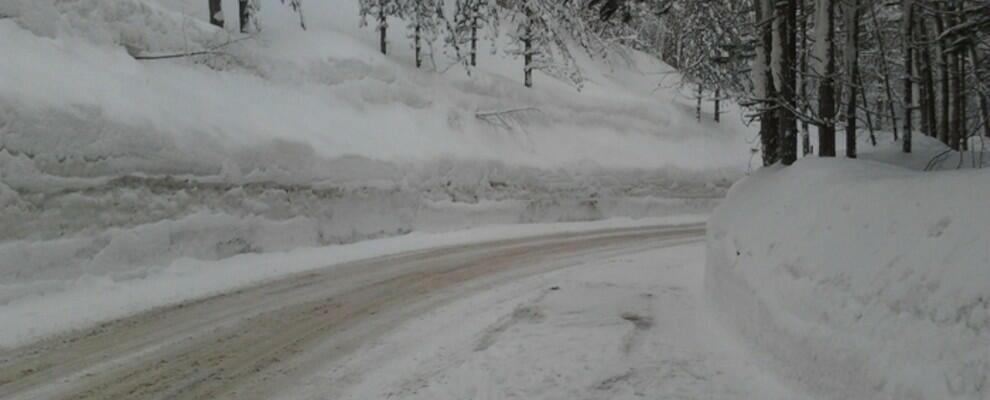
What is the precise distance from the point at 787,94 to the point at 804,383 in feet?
23.0

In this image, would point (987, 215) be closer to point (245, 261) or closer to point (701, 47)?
point (245, 261)

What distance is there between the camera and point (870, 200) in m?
4.68

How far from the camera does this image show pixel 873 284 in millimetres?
4027

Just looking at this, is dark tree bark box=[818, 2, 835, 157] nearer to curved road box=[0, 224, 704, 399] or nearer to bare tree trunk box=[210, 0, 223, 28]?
curved road box=[0, 224, 704, 399]

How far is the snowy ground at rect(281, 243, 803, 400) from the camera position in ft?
15.4

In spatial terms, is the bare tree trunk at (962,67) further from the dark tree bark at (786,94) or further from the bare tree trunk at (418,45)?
the bare tree trunk at (418,45)

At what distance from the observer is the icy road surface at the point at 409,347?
4.75m

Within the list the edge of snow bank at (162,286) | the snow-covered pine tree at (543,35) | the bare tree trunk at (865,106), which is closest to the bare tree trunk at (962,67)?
the bare tree trunk at (865,106)

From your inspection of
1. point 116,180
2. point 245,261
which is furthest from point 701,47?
point 116,180

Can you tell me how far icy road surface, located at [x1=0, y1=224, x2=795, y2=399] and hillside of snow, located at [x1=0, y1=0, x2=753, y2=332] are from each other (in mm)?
2256

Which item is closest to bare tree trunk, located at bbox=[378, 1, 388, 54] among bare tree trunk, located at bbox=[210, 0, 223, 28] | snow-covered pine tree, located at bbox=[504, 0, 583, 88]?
snow-covered pine tree, located at bbox=[504, 0, 583, 88]

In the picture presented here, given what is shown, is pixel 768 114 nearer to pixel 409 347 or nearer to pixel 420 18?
Result: pixel 409 347

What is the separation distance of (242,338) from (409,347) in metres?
1.63

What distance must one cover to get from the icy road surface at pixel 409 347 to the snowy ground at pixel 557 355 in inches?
0.7
